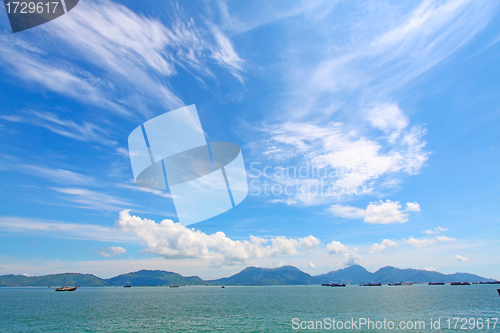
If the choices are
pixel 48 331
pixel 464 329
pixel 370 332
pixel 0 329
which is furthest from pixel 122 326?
pixel 464 329

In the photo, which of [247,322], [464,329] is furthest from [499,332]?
[247,322]

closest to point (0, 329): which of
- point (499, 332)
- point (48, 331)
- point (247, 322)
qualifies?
point (48, 331)

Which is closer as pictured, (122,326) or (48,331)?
(48,331)

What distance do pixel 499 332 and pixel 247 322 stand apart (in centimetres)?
4252

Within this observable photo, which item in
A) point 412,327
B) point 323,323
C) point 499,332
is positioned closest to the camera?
point 499,332

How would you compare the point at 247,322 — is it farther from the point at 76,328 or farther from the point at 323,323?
the point at 76,328

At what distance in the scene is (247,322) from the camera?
5175cm

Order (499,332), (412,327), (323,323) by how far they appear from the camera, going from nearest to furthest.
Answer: (499,332), (412,327), (323,323)

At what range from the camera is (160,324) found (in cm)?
5016

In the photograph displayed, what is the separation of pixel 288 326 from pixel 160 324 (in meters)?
24.7

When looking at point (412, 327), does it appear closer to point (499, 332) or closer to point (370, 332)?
point (370, 332)

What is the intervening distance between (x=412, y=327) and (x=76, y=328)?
195 feet

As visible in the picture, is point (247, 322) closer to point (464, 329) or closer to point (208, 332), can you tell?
point (208, 332)

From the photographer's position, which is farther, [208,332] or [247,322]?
[247,322]
